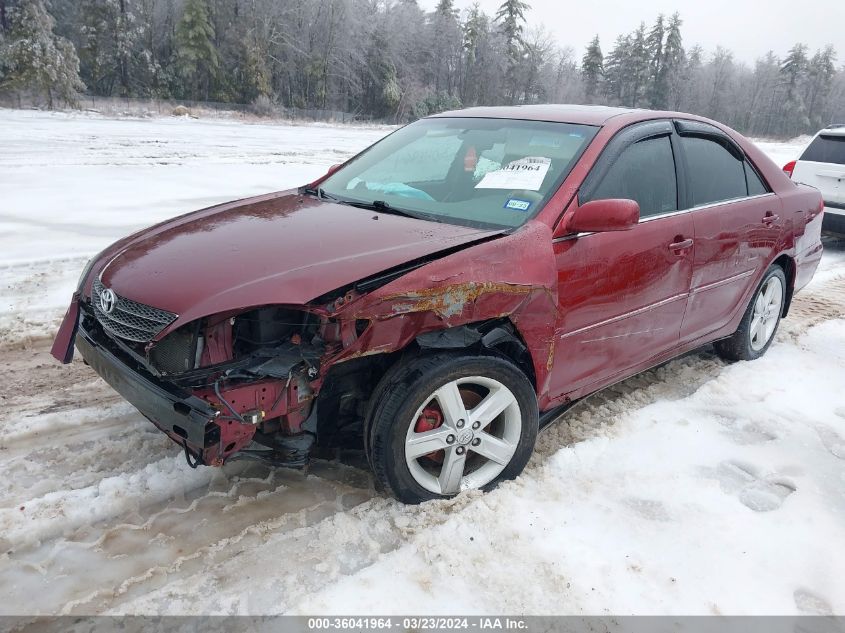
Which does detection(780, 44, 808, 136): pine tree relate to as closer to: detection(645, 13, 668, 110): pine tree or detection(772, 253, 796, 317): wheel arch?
detection(645, 13, 668, 110): pine tree

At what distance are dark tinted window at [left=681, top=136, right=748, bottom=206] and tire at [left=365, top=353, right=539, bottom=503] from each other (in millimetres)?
1827

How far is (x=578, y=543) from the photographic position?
8.38ft

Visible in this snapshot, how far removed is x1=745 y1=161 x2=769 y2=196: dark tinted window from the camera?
4207mm

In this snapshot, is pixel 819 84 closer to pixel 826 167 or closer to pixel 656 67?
pixel 656 67

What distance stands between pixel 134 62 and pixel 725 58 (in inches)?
3098

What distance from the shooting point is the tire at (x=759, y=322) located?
4422 mm

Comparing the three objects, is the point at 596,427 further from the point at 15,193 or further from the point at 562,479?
the point at 15,193

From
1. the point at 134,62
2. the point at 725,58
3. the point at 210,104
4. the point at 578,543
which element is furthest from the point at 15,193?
the point at 725,58

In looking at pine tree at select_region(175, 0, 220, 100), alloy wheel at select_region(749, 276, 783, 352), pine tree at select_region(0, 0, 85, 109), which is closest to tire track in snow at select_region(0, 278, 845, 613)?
alloy wheel at select_region(749, 276, 783, 352)

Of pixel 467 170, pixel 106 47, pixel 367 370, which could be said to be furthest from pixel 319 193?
pixel 106 47

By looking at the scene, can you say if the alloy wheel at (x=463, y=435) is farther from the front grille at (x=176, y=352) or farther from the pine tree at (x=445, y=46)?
the pine tree at (x=445, y=46)

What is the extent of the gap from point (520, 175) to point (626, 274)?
2.41 ft

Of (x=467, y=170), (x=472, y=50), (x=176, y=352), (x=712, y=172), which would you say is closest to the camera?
(x=176, y=352)

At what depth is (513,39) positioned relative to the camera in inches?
2640
